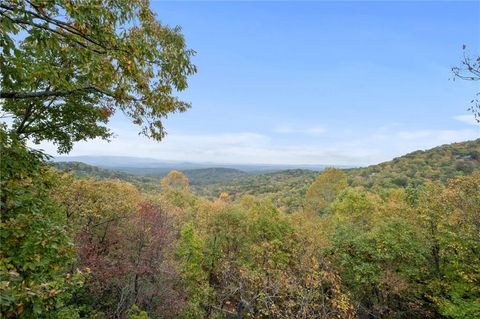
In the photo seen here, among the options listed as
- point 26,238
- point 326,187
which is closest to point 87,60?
point 26,238

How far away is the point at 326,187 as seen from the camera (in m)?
50.4

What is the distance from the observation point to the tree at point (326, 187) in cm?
4962

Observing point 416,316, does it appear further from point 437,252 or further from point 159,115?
point 159,115

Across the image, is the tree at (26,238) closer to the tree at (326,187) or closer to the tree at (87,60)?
the tree at (87,60)

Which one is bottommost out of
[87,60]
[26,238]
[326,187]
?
[326,187]

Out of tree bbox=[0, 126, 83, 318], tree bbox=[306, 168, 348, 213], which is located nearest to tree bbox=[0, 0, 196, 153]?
tree bbox=[0, 126, 83, 318]

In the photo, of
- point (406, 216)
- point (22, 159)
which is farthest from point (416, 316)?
point (22, 159)

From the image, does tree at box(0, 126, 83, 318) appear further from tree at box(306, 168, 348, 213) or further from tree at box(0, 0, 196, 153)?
tree at box(306, 168, 348, 213)

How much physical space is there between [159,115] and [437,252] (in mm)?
18373

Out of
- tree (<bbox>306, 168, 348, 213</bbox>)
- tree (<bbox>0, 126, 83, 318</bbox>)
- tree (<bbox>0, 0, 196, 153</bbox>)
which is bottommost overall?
tree (<bbox>306, 168, 348, 213</bbox>)

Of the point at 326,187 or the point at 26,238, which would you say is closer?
the point at 26,238

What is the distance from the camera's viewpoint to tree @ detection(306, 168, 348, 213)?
163 ft

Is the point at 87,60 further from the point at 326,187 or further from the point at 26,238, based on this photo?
the point at 326,187

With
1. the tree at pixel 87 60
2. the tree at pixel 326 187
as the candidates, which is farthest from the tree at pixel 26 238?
the tree at pixel 326 187
